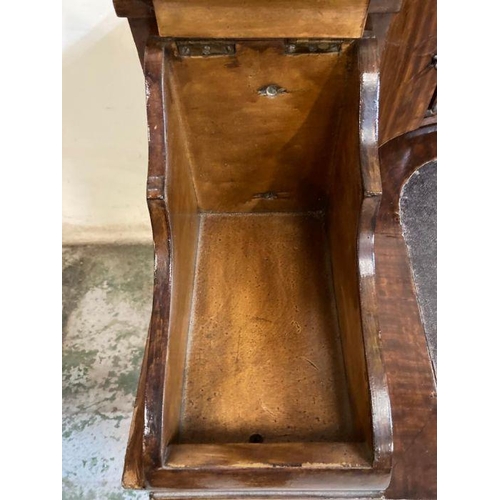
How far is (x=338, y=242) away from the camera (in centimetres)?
77

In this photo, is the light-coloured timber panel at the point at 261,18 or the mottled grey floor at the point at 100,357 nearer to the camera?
the light-coloured timber panel at the point at 261,18

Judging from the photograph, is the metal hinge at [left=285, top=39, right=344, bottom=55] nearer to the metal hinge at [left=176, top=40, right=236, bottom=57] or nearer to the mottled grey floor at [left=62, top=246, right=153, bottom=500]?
the metal hinge at [left=176, top=40, right=236, bottom=57]

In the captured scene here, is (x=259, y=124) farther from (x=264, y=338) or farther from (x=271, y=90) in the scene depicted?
(x=264, y=338)

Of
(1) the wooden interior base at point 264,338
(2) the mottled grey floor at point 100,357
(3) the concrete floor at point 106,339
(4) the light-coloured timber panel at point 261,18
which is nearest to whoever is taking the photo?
(4) the light-coloured timber panel at point 261,18

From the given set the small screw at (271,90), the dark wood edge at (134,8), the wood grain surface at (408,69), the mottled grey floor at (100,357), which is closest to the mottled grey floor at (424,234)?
the wood grain surface at (408,69)

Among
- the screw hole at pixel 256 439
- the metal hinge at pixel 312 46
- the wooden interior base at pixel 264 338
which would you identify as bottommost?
the screw hole at pixel 256 439

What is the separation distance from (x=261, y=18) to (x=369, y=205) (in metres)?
0.26

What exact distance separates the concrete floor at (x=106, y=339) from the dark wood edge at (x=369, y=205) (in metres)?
0.32

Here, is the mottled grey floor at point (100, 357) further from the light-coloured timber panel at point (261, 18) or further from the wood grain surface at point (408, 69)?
the light-coloured timber panel at point (261, 18)

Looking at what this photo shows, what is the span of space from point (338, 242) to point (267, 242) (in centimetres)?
14

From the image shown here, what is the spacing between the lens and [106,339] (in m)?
1.47

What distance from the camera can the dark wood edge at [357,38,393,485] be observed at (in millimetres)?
586

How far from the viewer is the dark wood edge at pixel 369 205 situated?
586mm

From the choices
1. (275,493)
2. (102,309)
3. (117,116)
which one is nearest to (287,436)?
(275,493)
